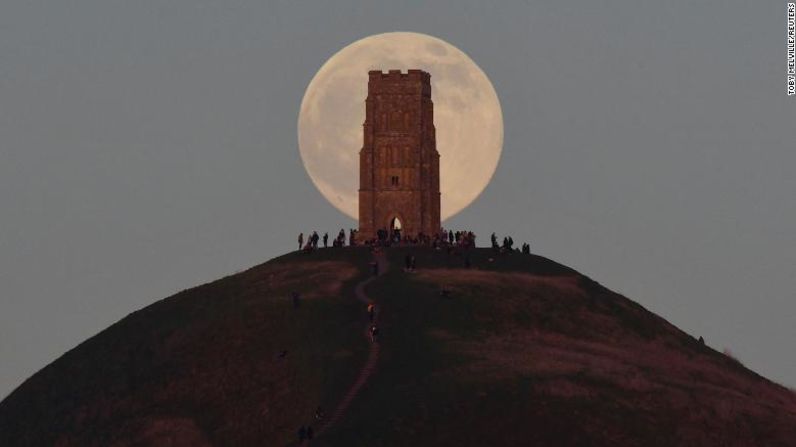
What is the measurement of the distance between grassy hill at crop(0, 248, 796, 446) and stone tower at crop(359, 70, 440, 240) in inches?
861

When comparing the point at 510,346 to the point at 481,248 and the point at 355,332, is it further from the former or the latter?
the point at 481,248

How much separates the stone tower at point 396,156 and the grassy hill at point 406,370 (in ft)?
71.7

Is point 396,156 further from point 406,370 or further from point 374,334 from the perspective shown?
point 406,370

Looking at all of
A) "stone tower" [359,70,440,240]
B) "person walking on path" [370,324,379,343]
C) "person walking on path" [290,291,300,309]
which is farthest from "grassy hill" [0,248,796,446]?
"stone tower" [359,70,440,240]

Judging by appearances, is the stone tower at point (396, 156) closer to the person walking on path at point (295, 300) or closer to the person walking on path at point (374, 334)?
the person walking on path at point (295, 300)

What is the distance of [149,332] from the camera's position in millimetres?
123812

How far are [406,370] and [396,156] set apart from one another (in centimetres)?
5564

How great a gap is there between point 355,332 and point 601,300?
2517 centimetres

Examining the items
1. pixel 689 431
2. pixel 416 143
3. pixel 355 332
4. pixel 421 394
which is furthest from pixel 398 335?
pixel 416 143

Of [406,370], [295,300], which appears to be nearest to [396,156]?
[295,300]

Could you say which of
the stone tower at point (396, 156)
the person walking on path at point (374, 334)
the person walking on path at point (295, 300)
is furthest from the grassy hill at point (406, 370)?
the stone tower at point (396, 156)

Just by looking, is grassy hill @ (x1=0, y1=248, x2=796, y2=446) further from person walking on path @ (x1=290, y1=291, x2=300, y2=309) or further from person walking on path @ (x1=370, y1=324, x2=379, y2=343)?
person walking on path @ (x1=290, y1=291, x2=300, y2=309)

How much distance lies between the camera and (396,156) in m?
156

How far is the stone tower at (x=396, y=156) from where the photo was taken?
509 feet
